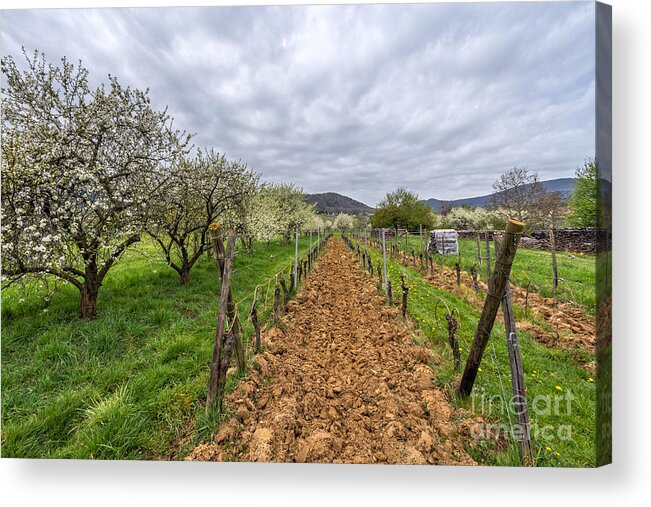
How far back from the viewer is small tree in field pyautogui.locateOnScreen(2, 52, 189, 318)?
325cm

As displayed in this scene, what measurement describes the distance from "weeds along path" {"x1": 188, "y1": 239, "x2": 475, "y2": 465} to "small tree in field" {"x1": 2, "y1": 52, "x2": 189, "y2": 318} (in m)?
3.31

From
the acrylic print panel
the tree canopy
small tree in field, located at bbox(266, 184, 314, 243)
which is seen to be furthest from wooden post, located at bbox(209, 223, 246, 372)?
the tree canopy

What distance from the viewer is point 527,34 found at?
8.03 ft

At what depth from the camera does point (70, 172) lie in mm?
3578

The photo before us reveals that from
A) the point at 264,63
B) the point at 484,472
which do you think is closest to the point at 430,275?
the point at 484,472

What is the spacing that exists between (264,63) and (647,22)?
3775mm

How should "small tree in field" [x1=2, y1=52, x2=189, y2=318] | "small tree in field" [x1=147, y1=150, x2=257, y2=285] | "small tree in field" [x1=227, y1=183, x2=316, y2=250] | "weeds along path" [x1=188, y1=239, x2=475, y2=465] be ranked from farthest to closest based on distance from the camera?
"small tree in field" [x1=227, y1=183, x2=316, y2=250], "small tree in field" [x1=147, y1=150, x2=257, y2=285], "small tree in field" [x1=2, y1=52, x2=189, y2=318], "weeds along path" [x1=188, y1=239, x2=475, y2=465]

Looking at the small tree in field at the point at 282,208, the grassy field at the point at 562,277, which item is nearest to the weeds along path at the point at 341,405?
the grassy field at the point at 562,277

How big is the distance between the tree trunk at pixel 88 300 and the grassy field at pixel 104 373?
0.60ft

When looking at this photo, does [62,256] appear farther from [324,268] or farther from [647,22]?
[324,268]

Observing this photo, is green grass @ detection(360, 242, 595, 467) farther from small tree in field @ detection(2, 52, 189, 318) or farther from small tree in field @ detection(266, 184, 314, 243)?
small tree in field @ detection(266, 184, 314, 243)

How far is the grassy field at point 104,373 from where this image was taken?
6.99 feet

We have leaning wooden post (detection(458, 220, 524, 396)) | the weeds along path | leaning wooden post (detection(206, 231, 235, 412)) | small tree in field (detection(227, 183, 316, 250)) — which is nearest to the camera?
leaning wooden post (detection(458, 220, 524, 396))

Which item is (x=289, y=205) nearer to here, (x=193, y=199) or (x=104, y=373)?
(x=193, y=199)
